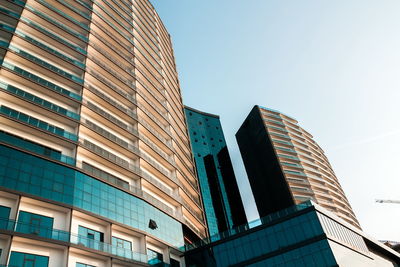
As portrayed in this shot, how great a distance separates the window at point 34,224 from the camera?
2728 centimetres

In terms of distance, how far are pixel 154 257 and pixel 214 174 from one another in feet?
205

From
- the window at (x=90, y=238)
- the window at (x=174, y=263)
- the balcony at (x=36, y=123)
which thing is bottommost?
the window at (x=174, y=263)

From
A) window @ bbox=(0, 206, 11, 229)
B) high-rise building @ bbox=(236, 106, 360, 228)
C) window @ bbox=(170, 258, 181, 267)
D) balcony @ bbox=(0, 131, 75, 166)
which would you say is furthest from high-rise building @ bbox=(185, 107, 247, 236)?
window @ bbox=(0, 206, 11, 229)

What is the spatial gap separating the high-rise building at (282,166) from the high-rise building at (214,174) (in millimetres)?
7794

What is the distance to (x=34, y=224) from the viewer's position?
28406 millimetres

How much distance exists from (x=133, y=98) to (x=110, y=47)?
→ 9580 mm

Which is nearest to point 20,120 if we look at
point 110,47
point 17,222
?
point 17,222

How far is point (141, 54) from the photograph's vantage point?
2403 inches

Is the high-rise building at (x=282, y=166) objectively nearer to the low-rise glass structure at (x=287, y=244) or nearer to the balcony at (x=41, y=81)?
the low-rise glass structure at (x=287, y=244)

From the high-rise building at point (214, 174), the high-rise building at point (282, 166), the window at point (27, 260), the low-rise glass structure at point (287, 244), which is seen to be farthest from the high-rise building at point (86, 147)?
the high-rise building at point (282, 166)

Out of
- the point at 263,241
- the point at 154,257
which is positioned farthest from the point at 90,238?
the point at 263,241

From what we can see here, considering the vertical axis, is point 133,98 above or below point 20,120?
above

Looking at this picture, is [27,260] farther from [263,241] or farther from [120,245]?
[263,241]

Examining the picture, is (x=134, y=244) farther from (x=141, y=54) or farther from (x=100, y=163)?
(x=141, y=54)
